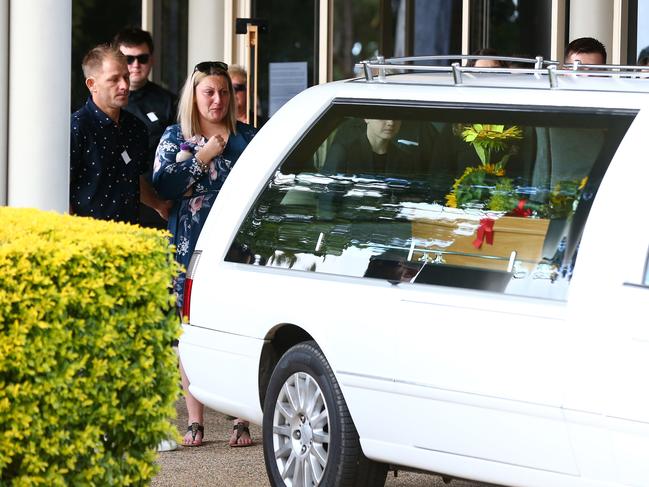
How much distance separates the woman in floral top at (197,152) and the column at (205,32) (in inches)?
271

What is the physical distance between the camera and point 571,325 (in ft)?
17.5

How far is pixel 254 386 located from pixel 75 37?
424 inches

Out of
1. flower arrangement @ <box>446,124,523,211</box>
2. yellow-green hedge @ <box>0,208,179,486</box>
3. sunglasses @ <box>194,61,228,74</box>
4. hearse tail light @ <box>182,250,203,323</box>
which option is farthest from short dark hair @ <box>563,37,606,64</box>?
yellow-green hedge @ <box>0,208,179,486</box>

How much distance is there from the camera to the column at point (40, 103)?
8.74 meters

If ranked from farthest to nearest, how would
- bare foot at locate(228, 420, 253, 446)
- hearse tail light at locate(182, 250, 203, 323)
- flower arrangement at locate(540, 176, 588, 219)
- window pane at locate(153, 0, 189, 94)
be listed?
window pane at locate(153, 0, 189, 94), bare foot at locate(228, 420, 253, 446), hearse tail light at locate(182, 250, 203, 323), flower arrangement at locate(540, 176, 588, 219)

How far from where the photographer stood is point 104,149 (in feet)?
28.9

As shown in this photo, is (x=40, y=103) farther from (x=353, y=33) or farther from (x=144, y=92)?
(x=353, y=33)

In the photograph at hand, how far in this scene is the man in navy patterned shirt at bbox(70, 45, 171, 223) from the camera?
8.72m

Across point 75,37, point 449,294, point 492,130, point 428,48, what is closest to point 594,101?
point 492,130

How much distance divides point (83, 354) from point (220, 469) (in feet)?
10.0

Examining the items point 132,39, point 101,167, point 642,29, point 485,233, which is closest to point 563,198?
point 485,233

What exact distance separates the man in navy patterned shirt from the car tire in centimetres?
249

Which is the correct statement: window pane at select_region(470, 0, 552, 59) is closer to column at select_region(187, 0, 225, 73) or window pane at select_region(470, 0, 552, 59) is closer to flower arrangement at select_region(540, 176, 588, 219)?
column at select_region(187, 0, 225, 73)

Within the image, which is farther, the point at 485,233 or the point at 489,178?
the point at 489,178
